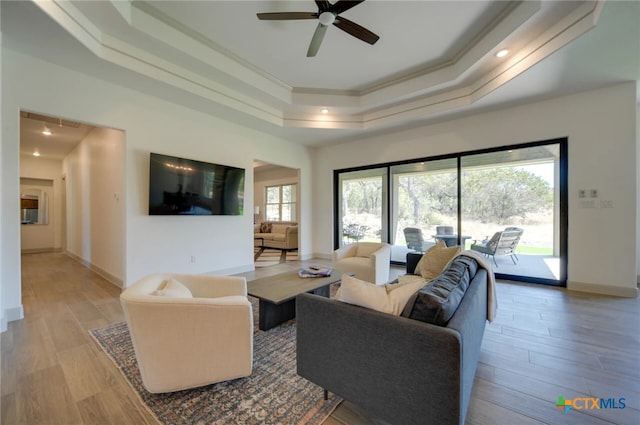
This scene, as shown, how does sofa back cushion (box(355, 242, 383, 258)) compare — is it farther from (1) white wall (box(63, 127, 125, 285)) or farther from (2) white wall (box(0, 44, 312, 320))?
(1) white wall (box(63, 127, 125, 285))

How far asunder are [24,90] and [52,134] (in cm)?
344

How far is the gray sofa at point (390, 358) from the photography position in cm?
107

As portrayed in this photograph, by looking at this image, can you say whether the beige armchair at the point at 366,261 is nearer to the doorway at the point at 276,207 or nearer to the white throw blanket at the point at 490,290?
the white throw blanket at the point at 490,290

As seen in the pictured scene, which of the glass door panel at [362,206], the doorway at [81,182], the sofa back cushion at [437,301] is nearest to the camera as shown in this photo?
the sofa back cushion at [437,301]

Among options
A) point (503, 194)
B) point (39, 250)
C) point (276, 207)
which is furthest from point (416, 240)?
point (39, 250)

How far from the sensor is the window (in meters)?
9.30

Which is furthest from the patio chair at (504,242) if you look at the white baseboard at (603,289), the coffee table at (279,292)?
the coffee table at (279,292)

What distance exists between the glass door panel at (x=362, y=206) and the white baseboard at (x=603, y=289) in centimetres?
322

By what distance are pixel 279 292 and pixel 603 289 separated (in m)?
4.68

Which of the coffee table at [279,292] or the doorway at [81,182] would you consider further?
the doorway at [81,182]

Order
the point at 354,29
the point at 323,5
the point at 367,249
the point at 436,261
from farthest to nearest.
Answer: the point at 367,249
the point at 436,261
the point at 354,29
the point at 323,5

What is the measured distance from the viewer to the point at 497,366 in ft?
6.48

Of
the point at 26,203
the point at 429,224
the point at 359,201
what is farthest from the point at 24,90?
the point at 26,203

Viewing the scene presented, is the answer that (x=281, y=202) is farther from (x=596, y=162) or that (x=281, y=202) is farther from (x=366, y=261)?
(x=596, y=162)
